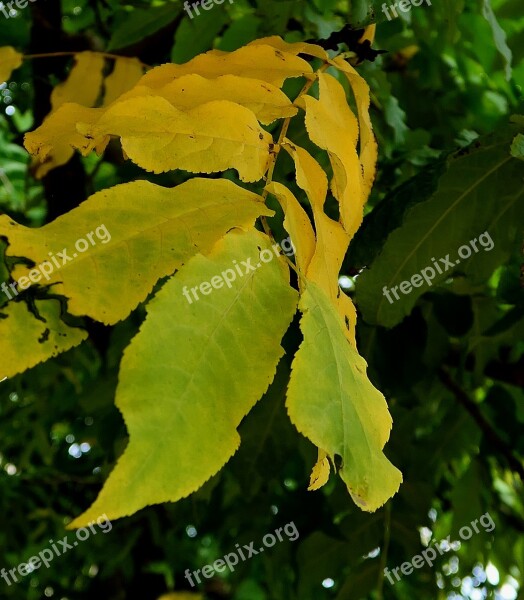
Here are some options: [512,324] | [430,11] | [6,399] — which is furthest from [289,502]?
[430,11]

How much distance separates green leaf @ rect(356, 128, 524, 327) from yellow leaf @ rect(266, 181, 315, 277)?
277mm

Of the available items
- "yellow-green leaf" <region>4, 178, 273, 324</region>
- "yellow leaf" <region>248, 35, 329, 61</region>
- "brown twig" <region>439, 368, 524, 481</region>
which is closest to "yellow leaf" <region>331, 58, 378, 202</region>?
"yellow leaf" <region>248, 35, 329, 61</region>

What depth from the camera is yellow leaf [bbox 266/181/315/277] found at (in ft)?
1.16

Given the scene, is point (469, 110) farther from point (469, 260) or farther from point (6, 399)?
point (6, 399)

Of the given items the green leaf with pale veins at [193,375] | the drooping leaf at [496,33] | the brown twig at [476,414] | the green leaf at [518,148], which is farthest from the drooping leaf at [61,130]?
the brown twig at [476,414]

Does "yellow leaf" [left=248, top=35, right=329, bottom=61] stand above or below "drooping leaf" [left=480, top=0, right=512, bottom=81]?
above

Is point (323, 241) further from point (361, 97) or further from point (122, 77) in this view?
point (122, 77)

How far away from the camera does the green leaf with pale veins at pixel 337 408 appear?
29cm

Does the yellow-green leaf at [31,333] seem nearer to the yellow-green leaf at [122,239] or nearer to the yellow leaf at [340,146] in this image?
the yellow-green leaf at [122,239]

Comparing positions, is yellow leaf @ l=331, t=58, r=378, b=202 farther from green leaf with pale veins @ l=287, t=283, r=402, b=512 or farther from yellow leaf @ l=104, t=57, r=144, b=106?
yellow leaf @ l=104, t=57, r=144, b=106

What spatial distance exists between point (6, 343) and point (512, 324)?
642 millimetres

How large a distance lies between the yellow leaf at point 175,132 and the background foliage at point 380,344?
6.6 inches

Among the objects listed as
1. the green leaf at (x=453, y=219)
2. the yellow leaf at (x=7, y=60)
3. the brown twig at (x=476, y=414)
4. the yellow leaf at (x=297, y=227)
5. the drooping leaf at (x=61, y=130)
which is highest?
the drooping leaf at (x=61, y=130)

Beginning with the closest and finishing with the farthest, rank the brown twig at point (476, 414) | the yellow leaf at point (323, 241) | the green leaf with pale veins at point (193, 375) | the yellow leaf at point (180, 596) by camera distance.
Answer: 1. the green leaf with pale veins at point (193, 375)
2. the yellow leaf at point (323, 241)
3. the brown twig at point (476, 414)
4. the yellow leaf at point (180, 596)
